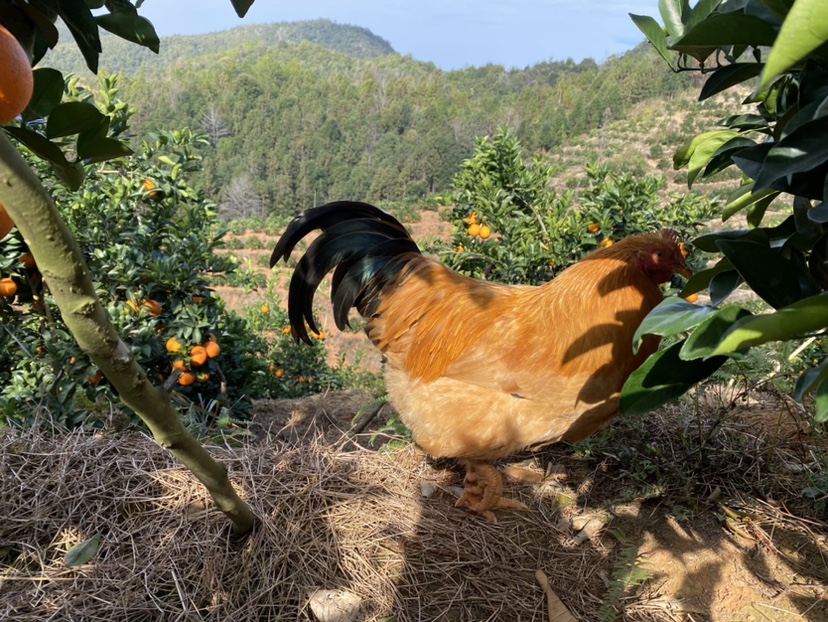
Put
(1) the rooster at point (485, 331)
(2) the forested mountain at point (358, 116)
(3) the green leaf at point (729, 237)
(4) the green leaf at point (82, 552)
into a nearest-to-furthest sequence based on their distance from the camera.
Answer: (3) the green leaf at point (729, 237), (4) the green leaf at point (82, 552), (1) the rooster at point (485, 331), (2) the forested mountain at point (358, 116)

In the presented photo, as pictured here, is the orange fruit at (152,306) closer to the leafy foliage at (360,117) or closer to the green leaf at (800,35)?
the green leaf at (800,35)

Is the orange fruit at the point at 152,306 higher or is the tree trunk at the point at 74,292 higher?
the tree trunk at the point at 74,292

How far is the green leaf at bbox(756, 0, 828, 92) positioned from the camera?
464 mm

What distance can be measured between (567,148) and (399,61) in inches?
2976

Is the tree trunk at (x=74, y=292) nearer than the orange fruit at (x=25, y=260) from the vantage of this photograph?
Yes

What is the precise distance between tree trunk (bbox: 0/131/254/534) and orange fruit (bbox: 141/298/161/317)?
274 centimetres

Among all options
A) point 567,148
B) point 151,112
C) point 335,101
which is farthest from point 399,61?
point 567,148

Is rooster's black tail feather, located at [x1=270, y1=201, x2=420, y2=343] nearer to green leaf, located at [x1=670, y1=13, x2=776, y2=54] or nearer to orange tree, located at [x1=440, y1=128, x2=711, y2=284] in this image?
orange tree, located at [x1=440, y1=128, x2=711, y2=284]

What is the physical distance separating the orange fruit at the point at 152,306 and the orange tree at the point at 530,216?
232 cm

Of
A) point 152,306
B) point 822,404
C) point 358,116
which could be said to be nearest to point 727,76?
point 822,404

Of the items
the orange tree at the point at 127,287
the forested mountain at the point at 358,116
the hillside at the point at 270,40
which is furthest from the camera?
the hillside at the point at 270,40

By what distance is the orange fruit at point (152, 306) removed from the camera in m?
3.93

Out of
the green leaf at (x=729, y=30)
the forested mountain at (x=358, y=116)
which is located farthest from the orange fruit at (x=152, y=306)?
the forested mountain at (x=358, y=116)

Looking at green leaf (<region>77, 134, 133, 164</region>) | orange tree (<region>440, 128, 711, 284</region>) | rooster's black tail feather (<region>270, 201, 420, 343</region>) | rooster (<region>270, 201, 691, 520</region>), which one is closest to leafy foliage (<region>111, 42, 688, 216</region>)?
orange tree (<region>440, 128, 711, 284</region>)
